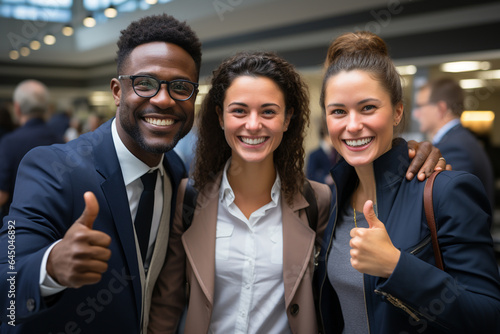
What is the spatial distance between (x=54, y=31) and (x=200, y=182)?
32.3 ft

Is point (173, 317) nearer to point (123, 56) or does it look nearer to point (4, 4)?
point (123, 56)

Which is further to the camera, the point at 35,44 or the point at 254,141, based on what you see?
the point at 35,44

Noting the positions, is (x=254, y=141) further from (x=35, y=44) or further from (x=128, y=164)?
(x=35, y=44)

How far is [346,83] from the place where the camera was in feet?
5.51

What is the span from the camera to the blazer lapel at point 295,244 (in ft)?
5.92

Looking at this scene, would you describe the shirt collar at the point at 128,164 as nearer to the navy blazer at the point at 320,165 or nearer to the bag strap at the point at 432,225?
the bag strap at the point at 432,225

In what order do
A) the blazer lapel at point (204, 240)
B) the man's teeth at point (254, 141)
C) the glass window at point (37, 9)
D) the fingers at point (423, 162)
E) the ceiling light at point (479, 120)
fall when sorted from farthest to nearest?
the glass window at point (37, 9) < the ceiling light at point (479, 120) < the man's teeth at point (254, 141) < the blazer lapel at point (204, 240) < the fingers at point (423, 162)

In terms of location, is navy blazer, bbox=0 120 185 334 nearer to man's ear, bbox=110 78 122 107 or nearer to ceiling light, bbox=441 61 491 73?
man's ear, bbox=110 78 122 107

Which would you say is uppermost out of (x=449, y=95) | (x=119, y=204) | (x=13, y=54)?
(x=13, y=54)

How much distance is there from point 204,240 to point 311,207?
559 mm

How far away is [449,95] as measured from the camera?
404cm

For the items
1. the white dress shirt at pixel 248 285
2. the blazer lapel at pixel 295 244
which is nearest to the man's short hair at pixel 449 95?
the blazer lapel at pixel 295 244

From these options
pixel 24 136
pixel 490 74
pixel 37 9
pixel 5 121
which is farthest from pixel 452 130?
pixel 37 9

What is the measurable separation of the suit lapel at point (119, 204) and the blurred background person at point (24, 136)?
7.06 feet
